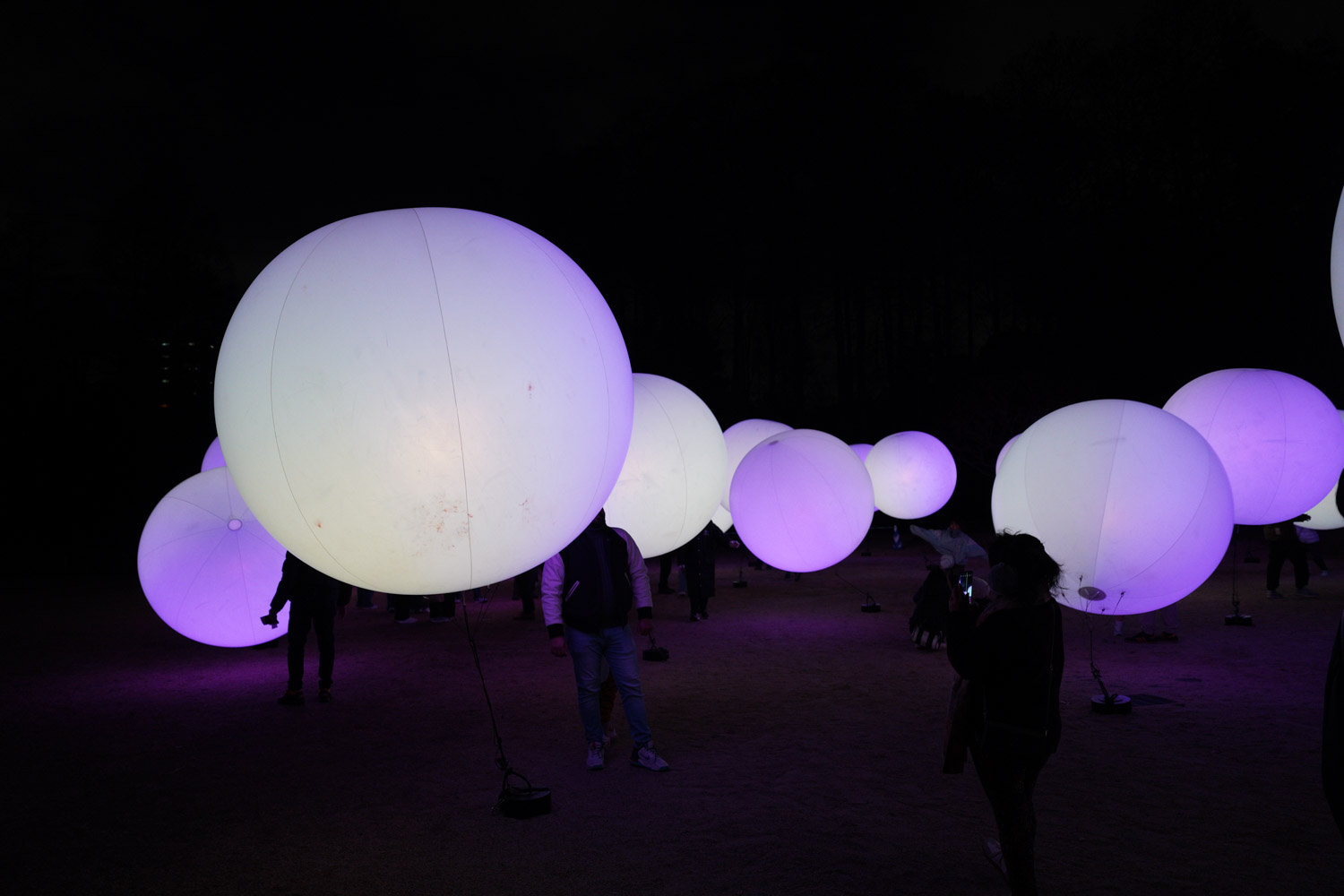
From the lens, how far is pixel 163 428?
2319cm

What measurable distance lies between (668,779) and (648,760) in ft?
0.73

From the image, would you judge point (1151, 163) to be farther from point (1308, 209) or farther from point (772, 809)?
point (772, 809)

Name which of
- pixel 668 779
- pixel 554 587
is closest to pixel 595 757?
pixel 668 779

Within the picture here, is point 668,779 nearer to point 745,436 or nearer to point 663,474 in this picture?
point 663,474

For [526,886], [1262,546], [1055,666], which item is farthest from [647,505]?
[1262,546]

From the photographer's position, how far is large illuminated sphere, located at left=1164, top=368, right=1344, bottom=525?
27.2ft

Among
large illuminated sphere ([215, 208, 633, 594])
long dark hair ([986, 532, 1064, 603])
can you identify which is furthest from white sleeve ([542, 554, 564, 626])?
long dark hair ([986, 532, 1064, 603])

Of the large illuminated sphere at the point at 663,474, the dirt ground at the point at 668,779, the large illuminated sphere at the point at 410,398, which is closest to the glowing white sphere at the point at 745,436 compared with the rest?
the dirt ground at the point at 668,779

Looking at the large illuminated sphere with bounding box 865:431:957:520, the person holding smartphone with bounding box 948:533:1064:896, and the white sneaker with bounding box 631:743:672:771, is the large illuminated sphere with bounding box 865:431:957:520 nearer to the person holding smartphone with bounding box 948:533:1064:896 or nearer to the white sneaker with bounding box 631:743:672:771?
the white sneaker with bounding box 631:743:672:771

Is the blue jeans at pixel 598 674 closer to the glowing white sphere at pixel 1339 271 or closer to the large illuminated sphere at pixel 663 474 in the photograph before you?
the large illuminated sphere at pixel 663 474

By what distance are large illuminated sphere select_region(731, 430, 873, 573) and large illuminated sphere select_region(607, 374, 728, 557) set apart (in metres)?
2.32

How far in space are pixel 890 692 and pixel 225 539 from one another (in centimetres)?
677

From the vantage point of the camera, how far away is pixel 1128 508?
5734 mm

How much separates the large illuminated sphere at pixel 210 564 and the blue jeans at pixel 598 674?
464cm
